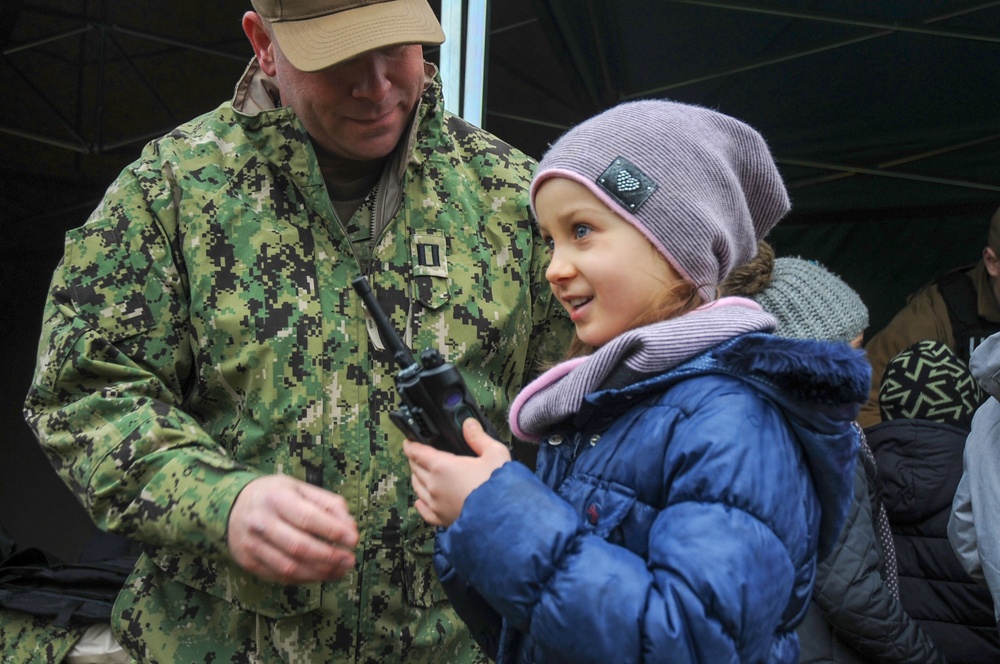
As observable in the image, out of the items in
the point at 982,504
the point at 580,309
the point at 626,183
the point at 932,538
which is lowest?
the point at 932,538

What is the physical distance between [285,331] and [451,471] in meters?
0.67

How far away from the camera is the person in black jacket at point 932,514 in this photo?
291cm

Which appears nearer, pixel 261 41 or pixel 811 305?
pixel 261 41

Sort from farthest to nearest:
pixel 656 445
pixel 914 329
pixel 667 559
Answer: pixel 914 329, pixel 656 445, pixel 667 559

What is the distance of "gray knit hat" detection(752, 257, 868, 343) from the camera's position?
2.54 meters

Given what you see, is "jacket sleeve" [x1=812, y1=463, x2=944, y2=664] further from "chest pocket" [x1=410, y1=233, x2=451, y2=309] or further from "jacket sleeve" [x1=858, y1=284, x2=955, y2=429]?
"jacket sleeve" [x1=858, y1=284, x2=955, y2=429]

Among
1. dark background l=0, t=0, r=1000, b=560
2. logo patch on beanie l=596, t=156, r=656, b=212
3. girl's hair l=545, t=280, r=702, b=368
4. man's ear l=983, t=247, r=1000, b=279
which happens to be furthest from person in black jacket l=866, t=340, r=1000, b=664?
logo patch on beanie l=596, t=156, r=656, b=212

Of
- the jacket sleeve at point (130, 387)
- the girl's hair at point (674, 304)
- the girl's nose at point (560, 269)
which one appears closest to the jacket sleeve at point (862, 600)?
the girl's hair at point (674, 304)

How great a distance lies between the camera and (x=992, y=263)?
Answer: 160 inches

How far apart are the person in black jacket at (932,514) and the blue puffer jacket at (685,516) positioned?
1.60 metres

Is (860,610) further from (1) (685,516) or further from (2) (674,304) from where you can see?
(1) (685,516)

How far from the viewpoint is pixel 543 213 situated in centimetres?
165

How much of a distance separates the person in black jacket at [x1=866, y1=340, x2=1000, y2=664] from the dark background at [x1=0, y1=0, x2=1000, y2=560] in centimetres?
152

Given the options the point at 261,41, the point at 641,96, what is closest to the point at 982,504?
the point at 261,41
